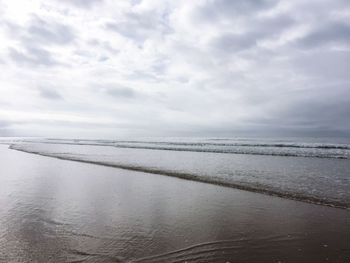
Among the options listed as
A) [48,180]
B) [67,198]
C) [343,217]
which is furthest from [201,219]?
[48,180]

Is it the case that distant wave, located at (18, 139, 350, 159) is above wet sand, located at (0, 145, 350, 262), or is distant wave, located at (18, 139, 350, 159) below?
above

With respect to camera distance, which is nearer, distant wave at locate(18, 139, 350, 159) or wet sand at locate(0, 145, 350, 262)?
wet sand at locate(0, 145, 350, 262)

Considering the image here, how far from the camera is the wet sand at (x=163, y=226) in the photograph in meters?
5.27

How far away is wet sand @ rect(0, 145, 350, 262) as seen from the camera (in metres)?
5.27

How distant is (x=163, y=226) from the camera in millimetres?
6879

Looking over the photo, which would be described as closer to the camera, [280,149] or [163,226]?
[163,226]

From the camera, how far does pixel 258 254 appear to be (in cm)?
536

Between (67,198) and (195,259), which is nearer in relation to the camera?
(195,259)

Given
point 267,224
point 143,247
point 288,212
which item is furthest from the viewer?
point 288,212

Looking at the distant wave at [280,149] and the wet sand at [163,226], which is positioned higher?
the distant wave at [280,149]

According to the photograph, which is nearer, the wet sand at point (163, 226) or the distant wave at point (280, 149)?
the wet sand at point (163, 226)

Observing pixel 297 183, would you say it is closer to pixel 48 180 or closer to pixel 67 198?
pixel 67 198

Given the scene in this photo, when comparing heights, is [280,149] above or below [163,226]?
above

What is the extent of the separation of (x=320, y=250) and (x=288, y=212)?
9.16 feet
